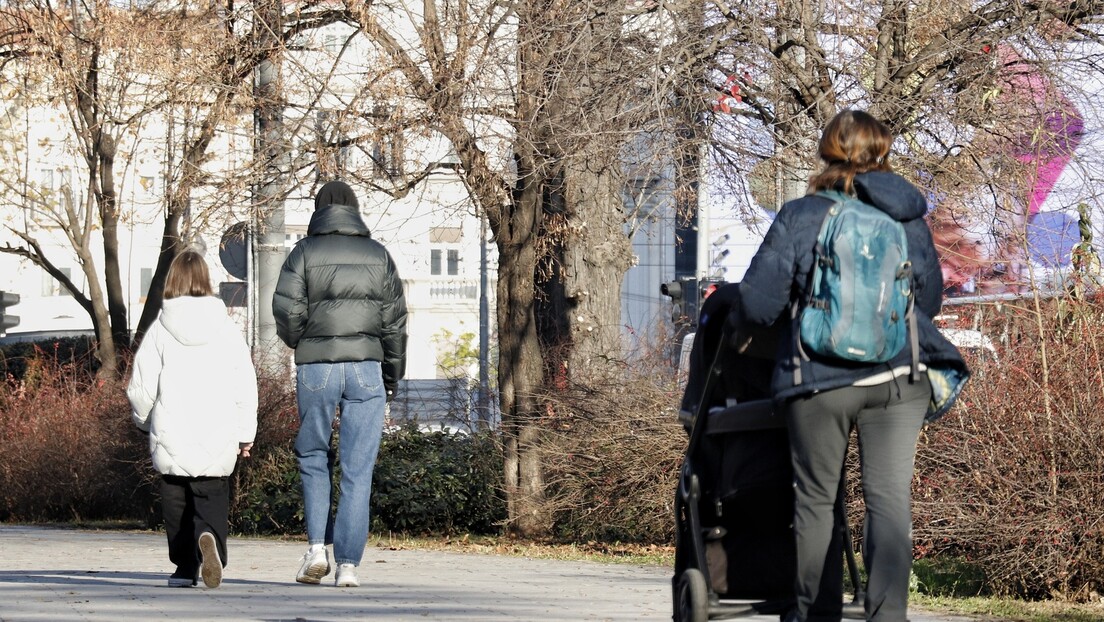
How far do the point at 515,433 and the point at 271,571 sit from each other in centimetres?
371

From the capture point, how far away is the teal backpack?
15.2 feet

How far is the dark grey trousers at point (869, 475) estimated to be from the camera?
4715 millimetres

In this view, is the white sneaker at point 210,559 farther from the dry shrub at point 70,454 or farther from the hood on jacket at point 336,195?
the dry shrub at point 70,454

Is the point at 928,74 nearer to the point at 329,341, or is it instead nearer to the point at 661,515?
the point at 661,515

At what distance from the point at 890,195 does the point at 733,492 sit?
3.48 ft

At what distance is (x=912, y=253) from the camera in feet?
15.9

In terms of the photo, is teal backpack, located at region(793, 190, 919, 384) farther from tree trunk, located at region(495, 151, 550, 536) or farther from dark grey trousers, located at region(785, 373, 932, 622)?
tree trunk, located at region(495, 151, 550, 536)

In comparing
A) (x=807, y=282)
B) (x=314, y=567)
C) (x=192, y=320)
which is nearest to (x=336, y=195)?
(x=192, y=320)

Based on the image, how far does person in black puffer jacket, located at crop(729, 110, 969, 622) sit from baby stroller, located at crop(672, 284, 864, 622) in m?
0.14

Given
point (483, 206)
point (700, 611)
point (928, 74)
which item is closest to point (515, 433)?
point (483, 206)

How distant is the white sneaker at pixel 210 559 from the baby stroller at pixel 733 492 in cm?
290

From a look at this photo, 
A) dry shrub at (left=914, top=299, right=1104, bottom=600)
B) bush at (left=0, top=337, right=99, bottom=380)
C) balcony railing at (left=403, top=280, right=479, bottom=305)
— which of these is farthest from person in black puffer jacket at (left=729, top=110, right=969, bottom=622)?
balcony railing at (left=403, top=280, right=479, bottom=305)

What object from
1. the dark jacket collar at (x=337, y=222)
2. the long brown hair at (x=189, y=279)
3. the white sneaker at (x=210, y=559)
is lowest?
the white sneaker at (x=210, y=559)

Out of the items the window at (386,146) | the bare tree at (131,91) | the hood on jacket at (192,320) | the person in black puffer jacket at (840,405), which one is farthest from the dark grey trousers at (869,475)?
the bare tree at (131,91)
